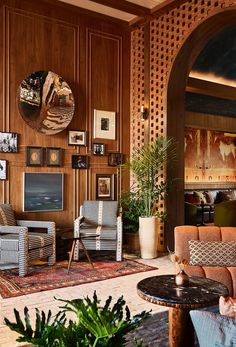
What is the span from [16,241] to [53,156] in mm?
1779

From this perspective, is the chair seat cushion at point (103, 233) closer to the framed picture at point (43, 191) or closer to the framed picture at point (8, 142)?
the framed picture at point (43, 191)

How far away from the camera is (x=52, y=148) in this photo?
5973 mm

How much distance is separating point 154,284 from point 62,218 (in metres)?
3.60

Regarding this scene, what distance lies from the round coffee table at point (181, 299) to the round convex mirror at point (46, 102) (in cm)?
376

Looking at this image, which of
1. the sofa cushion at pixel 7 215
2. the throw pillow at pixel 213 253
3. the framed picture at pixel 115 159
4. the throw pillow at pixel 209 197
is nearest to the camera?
the throw pillow at pixel 213 253

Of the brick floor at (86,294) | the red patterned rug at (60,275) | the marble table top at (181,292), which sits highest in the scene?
the marble table top at (181,292)

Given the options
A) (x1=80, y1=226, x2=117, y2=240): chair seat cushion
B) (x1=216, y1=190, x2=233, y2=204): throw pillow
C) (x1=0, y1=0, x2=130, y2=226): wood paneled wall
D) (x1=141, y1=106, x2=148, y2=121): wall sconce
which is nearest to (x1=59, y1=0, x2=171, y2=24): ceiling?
(x1=0, y1=0, x2=130, y2=226): wood paneled wall

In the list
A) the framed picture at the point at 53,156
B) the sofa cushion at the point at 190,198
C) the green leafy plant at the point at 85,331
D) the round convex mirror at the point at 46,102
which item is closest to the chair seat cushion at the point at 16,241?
the framed picture at the point at 53,156

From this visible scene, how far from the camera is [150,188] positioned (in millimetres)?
5852

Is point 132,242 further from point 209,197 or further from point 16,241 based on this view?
point 209,197

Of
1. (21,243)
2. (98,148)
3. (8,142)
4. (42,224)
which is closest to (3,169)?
(8,142)

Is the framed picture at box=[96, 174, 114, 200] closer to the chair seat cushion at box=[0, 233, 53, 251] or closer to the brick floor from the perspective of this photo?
the chair seat cushion at box=[0, 233, 53, 251]

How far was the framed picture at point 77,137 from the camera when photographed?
6177mm

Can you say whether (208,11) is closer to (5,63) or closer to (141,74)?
(141,74)
